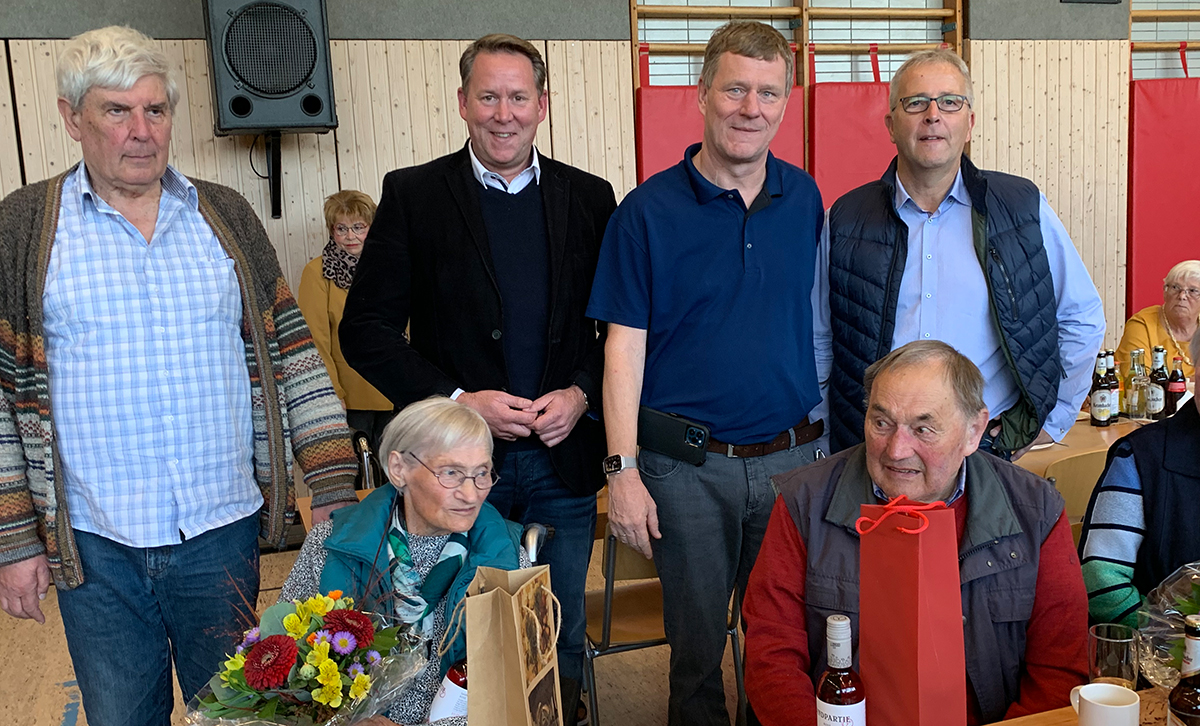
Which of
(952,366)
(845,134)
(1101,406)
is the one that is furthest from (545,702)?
(845,134)

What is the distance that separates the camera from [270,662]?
1.31 metres

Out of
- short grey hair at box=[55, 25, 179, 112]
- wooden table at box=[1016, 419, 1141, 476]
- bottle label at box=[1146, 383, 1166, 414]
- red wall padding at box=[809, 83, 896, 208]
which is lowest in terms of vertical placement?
wooden table at box=[1016, 419, 1141, 476]

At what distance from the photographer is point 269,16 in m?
4.09

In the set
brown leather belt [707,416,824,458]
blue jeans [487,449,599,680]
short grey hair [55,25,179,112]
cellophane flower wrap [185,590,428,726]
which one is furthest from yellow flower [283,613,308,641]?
brown leather belt [707,416,824,458]

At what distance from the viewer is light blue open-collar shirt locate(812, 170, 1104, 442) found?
7.26ft

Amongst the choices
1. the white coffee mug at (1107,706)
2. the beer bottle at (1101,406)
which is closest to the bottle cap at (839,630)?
the white coffee mug at (1107,706)

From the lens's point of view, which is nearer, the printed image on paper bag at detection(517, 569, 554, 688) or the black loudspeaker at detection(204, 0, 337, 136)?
the printed image on paper bag at detection(517, 569, 554, 688)

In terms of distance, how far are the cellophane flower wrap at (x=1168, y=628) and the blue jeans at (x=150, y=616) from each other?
Result: 143cm

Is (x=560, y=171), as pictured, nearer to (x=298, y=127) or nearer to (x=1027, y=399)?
(x=1027, y=399)

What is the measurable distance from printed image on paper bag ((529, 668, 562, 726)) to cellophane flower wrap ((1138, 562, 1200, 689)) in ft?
2.68

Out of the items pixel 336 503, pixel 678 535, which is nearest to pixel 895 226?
pixel 678 535

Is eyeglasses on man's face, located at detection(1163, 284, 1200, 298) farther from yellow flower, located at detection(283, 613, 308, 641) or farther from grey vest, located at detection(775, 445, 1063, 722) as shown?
yellow flower, located at detection(283, 613, 308, 641)

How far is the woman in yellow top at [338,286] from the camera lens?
429 centimetres

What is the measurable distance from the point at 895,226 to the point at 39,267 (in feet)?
5.85
